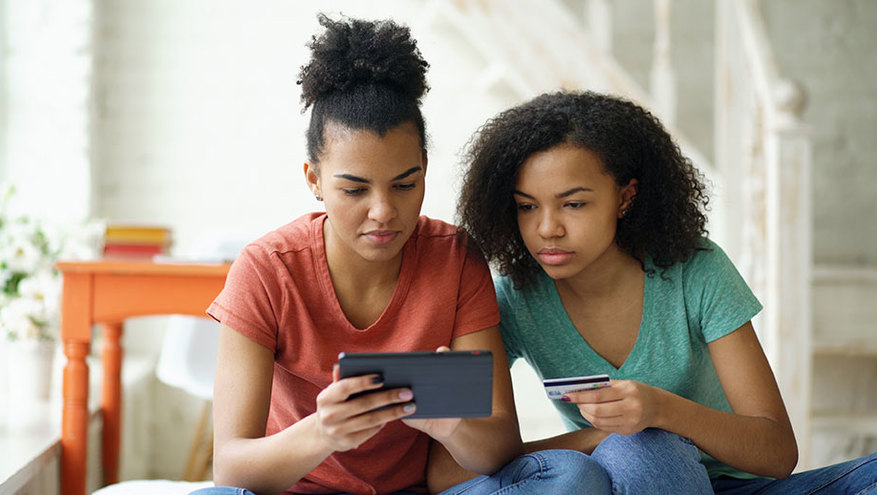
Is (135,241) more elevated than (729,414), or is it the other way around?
(135,241)

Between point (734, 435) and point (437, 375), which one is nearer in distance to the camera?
Result: point (437, 375)

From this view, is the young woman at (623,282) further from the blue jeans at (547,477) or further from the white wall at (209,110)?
the white wall at (209,110)

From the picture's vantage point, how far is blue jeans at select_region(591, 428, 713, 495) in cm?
139

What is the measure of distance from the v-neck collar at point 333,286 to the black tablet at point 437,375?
0.34 m

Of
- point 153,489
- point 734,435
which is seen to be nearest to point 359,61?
point 734,435

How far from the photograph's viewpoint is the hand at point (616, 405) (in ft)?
4.58

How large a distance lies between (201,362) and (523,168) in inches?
67.2

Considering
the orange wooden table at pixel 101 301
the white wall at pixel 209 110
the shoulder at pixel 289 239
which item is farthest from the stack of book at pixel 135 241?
the shoulder at pixel 289 239

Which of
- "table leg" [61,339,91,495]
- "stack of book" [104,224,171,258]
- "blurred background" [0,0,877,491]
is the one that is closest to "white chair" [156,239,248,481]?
"stack of book" [104,224,171,258]

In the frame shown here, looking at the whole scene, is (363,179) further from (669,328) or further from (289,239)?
(669,328)

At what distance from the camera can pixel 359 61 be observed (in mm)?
1509

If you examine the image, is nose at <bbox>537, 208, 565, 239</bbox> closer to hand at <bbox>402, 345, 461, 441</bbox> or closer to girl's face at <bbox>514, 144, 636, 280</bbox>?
girl's face at <bbox>514, 144, 636, 280</bbox>

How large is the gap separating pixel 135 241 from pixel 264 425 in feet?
5.15

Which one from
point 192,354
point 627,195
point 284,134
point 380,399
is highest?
point 284,134
